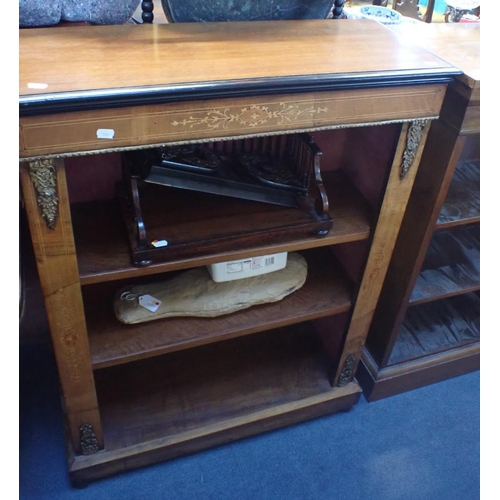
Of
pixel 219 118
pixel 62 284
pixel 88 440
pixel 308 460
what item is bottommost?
pixel 308 460

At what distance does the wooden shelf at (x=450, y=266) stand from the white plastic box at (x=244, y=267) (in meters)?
0.43

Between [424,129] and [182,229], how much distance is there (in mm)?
551

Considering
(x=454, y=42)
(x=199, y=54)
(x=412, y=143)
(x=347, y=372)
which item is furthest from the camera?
(x=347, y=372)

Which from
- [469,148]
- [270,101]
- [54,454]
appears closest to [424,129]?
[270,101]

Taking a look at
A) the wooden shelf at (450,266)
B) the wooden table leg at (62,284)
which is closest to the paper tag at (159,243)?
the wooden table leg at (62,284)

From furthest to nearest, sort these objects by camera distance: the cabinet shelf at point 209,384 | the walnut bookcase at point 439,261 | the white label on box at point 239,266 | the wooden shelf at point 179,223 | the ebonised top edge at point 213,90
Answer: the cabinet shelf at point 209,384 < the white label on box at point 239,266 < the walnut bookcase at point 439,261 < the wooden shelf at point 179,223 < the ebonised top edge at point 213,90

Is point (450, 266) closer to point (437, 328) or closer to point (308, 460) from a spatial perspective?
point (437, 328)

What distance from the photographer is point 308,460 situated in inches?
56.3

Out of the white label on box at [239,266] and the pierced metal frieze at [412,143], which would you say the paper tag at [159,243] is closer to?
the white label on box at [239,266]

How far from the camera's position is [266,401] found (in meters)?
1.46

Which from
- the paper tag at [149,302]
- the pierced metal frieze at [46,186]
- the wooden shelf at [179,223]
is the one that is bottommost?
the paper tag at [149,302]

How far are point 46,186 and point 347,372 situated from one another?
1.01 meters

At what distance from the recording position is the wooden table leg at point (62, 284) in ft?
2.79

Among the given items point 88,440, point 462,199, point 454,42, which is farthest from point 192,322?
point 454,42
